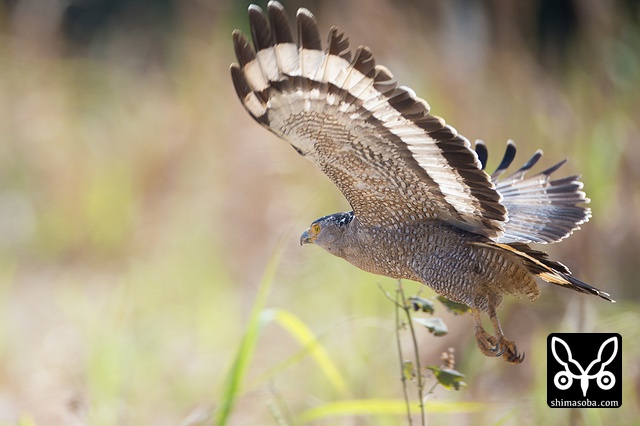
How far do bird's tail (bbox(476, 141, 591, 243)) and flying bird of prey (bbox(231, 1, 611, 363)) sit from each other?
0.04 ft

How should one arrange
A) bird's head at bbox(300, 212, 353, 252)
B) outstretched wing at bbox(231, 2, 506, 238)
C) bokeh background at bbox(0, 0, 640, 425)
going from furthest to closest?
bokeh background at bbox(0, 0, 640, 425) → bird's head at bbox(300, 212, 353, 252) → outstretched wing at bbox(231, 2, 506, 238)

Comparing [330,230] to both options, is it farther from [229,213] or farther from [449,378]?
[229,213]

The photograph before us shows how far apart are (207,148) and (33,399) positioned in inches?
110

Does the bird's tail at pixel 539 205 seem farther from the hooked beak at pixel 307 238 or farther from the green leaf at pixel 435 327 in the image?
the hooked beak at pixel 307 238

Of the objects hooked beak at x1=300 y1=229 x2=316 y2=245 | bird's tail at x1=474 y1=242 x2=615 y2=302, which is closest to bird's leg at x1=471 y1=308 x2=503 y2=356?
bird's tail at x1=474 y1=242 x2=615 y2=302

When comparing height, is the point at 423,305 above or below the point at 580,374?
above

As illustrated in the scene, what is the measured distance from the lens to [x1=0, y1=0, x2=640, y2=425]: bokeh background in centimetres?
471

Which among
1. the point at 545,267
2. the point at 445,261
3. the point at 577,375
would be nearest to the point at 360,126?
the point at 445,261

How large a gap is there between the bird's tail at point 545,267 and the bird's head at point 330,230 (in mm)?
500

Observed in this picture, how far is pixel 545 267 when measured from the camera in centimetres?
276

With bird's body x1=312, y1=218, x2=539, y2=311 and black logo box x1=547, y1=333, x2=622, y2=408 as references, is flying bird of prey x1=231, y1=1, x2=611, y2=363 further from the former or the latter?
black logo box x1=547, y1=333, x2=622, y2=408

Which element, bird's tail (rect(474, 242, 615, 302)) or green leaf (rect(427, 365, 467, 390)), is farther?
bird's tail (rect(474, 242, 615, 302))

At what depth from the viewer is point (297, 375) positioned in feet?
17.3

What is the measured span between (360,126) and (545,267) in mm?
668
